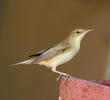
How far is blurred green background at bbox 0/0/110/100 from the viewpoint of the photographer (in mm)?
4805

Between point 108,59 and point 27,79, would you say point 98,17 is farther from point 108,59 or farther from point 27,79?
point 27,79

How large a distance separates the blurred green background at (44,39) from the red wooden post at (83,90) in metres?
2.54

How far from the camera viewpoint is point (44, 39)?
5004 millimetres

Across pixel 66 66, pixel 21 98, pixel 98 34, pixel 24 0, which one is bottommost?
pixel 21 98

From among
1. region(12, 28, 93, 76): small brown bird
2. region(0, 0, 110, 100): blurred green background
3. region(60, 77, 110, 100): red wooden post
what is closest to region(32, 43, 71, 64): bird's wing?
region(12, 28, 93, 76): small brown bird

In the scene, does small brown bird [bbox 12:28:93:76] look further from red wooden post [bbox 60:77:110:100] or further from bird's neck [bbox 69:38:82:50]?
red wooden post [bbox 60:77:110:100]

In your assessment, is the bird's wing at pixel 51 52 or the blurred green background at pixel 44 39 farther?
the blurred green background at pixel 44 39

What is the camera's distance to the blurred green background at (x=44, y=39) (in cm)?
480

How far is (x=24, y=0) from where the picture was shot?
5.03 meters

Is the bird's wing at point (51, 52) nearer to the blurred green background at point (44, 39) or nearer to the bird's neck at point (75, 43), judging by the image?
the bird's neck at point (75, 43)

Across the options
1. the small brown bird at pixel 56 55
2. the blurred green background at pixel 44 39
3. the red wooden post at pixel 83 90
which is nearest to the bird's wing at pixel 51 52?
the small brown bird at pixel 56 55

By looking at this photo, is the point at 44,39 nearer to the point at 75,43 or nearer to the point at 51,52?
the point at 75,43

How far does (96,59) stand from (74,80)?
2667mm

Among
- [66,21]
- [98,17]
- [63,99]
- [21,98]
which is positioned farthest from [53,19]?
[63,99]
